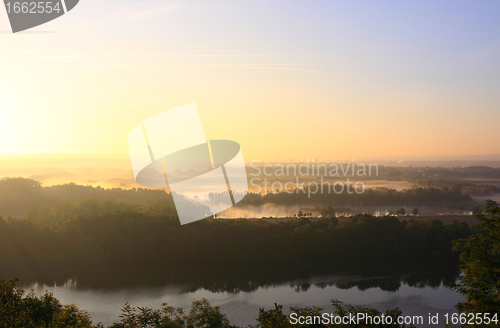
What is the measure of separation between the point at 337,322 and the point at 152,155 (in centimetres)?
572

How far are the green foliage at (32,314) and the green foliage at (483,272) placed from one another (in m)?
7.18

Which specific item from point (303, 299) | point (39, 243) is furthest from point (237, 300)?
point (39, 243)

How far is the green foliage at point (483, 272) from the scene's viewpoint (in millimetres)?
4914

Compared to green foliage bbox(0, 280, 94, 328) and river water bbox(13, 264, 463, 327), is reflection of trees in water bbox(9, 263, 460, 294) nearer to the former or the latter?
river water bbox(13, 264, 463, 327)

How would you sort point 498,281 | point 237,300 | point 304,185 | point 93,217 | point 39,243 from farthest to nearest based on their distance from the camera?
point 304,185
point 93,217
point 39,243
point 237,300
point 498,281

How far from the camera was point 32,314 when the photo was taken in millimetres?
7121

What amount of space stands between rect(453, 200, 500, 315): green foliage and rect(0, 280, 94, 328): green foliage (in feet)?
23.6

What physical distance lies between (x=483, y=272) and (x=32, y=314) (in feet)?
28.7

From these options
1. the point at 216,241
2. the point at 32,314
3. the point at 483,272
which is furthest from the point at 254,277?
the point at 483,272

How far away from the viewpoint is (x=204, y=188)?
1894 centimetres

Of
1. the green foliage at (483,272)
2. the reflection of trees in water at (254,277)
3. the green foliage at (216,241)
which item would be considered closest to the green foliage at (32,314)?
the green foliage at (483,272)

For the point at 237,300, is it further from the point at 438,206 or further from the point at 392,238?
the point at 438,206

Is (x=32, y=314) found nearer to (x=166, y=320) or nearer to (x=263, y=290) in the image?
(x=166, y=320)

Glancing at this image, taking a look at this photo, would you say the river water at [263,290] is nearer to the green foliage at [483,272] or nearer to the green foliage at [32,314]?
the green foliage at [32,314]
